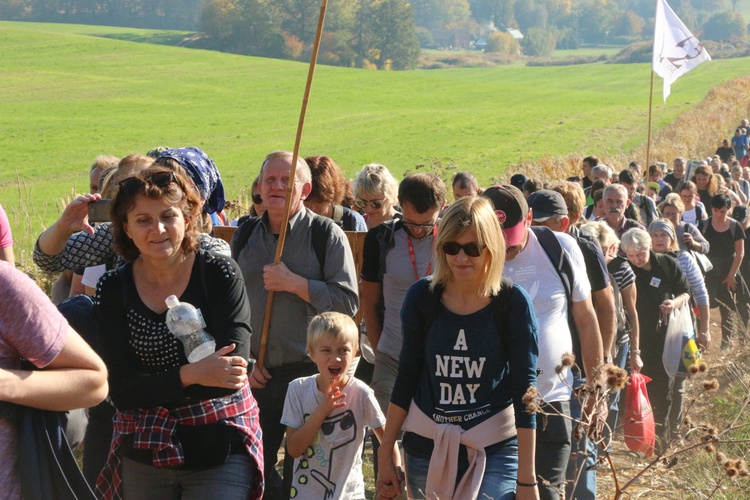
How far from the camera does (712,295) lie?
10648mm

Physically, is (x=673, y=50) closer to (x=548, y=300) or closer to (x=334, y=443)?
(x=548, y=300)

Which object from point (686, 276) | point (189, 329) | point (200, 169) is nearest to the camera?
point (189, 329)

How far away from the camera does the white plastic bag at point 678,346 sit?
7.05 metres

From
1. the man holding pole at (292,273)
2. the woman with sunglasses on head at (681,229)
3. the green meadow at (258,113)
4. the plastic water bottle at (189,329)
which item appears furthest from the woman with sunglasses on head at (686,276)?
the green meadow at (258,113)

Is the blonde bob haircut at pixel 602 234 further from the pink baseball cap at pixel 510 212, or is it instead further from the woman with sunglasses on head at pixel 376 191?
the pink baseball cap at pixel 510 212

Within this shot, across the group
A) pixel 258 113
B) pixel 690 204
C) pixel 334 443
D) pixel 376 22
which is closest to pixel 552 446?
pixel 334 443

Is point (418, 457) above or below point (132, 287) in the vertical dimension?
below

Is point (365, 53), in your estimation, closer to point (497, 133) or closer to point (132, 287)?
point (497, 133)

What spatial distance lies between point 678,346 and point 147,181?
4.88 m

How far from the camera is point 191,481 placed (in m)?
3.28

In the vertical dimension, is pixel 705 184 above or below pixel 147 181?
below

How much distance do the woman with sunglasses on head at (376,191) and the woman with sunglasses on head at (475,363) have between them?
2.21m

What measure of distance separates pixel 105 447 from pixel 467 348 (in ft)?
5.09

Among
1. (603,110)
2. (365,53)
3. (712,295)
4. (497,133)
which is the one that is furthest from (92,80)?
(712,295)
